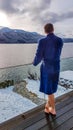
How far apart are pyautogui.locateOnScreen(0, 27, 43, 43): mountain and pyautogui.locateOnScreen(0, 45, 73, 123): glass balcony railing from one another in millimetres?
935

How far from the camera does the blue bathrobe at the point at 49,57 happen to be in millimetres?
2436

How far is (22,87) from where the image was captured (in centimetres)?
469

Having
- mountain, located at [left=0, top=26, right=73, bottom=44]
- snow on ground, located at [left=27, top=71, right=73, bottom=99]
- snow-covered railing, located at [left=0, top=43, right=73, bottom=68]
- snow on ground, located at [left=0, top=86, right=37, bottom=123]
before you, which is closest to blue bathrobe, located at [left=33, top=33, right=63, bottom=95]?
snow on ground, located at [left=0, top=86, right=37, bottom=123]

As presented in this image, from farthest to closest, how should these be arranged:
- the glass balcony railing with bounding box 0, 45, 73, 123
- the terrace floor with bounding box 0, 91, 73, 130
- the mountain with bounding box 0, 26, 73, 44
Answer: the mountain with bounding box 0, 26, 73, 44 < the glass balcony railing with bounding box 0, 45, 73, 123 < the terrace floor with bounding box 0, 91, 73, 130

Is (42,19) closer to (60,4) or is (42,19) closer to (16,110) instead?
(60,4)

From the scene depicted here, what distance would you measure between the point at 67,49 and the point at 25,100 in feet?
9.72

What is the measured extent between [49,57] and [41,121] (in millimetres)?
749

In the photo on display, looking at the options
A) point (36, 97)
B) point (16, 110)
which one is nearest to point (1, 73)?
point (36, 97)

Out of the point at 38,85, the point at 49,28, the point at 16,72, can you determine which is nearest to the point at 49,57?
the point at 49,28

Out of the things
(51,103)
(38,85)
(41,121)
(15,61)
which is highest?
(15,61)

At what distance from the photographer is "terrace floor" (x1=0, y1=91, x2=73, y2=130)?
7.70 feet

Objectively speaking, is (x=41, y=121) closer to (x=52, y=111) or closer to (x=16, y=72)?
(x=52, y=111)

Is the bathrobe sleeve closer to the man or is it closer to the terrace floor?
the man

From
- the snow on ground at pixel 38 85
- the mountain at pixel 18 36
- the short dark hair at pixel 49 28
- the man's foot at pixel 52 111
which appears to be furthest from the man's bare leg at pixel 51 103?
the mountain at pixel 18 36
